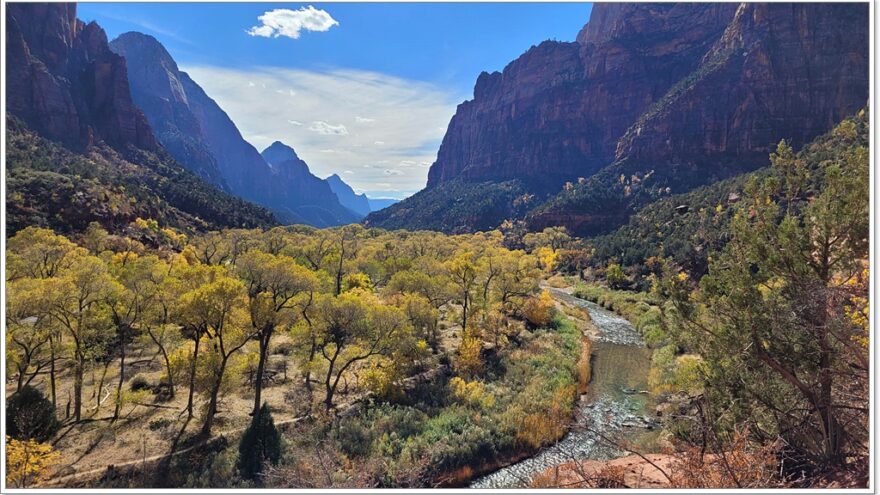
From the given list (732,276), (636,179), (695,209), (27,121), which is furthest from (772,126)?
(27,121)

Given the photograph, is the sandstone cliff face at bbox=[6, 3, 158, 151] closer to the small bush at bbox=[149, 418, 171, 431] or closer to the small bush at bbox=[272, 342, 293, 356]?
the small bush at bbox=[272, 342, 293, 356]

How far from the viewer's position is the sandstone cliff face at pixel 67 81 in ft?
339

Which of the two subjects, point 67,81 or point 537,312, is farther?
point 67,81

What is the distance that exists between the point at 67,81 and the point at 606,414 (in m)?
160

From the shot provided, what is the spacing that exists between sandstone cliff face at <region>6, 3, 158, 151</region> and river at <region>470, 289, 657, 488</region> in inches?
5121

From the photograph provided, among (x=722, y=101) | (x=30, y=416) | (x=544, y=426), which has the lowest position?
(x=544, y=426)

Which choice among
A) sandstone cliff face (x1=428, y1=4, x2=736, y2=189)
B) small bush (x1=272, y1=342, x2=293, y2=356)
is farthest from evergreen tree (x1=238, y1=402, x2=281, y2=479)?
sandstone cliff face (x1=428, y1=4, x2=736, y2=189)

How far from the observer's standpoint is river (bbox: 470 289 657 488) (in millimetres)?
16594

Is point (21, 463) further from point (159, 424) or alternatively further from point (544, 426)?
point (544, 426)

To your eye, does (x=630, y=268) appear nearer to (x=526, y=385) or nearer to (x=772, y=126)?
(x=526, y=385)

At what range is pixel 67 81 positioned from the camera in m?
119

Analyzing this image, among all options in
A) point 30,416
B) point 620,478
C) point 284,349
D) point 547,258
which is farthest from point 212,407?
point 547,258

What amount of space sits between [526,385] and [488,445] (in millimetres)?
6575

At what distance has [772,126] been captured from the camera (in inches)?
4198
